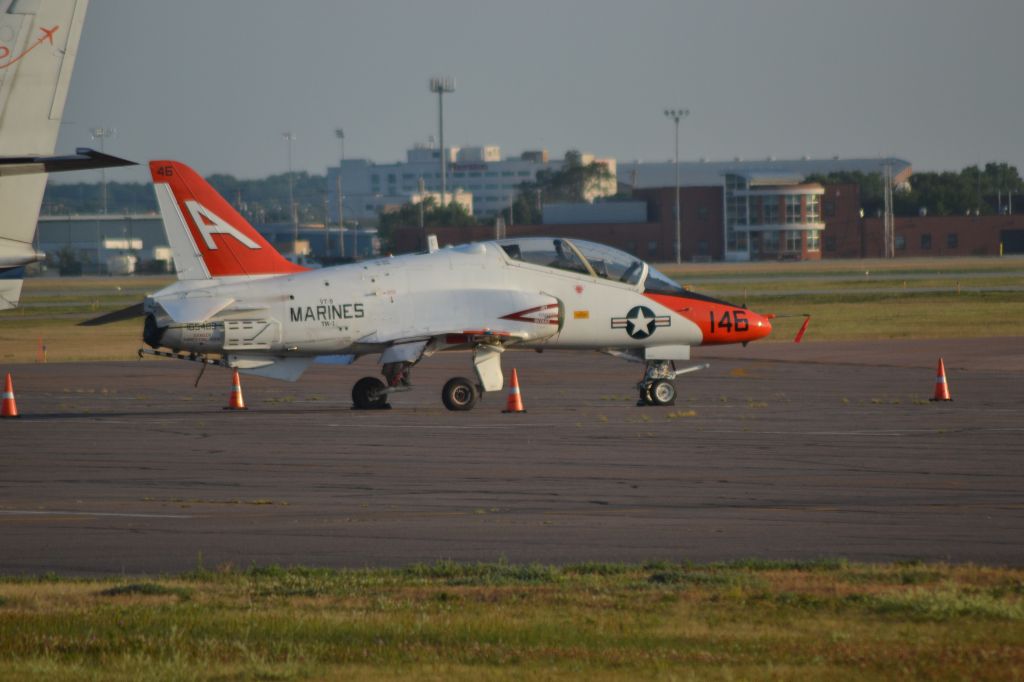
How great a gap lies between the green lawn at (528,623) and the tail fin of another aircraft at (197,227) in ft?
45.7

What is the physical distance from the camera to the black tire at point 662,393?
25.1m

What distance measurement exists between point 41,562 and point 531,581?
13.8ft

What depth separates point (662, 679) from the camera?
7938 millimetres

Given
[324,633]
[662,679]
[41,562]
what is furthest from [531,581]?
[41,562]

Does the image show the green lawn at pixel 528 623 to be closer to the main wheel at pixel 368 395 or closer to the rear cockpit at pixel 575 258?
the main wheel at pixel 368 395

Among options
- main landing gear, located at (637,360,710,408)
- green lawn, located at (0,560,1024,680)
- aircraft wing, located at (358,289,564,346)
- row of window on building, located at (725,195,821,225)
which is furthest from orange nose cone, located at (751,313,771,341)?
row of window on building, located at (725,195,821,225)

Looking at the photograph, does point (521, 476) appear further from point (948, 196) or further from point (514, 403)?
point (948, 196)

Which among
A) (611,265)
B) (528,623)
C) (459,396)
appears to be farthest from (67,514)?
(611,265)

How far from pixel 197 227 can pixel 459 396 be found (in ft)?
17.2

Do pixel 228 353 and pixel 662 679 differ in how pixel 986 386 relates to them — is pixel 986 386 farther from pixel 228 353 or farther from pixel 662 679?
pixel 662 679

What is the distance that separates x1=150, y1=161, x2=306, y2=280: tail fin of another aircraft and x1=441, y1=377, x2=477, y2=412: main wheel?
368 cm

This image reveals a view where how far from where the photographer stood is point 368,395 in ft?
83.0

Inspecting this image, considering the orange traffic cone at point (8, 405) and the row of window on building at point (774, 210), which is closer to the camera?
the orange traffic cone at point (8, 405)

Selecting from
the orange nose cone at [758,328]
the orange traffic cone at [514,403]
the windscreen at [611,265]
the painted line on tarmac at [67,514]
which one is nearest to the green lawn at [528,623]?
the painted line on tarmac at [67,514]
